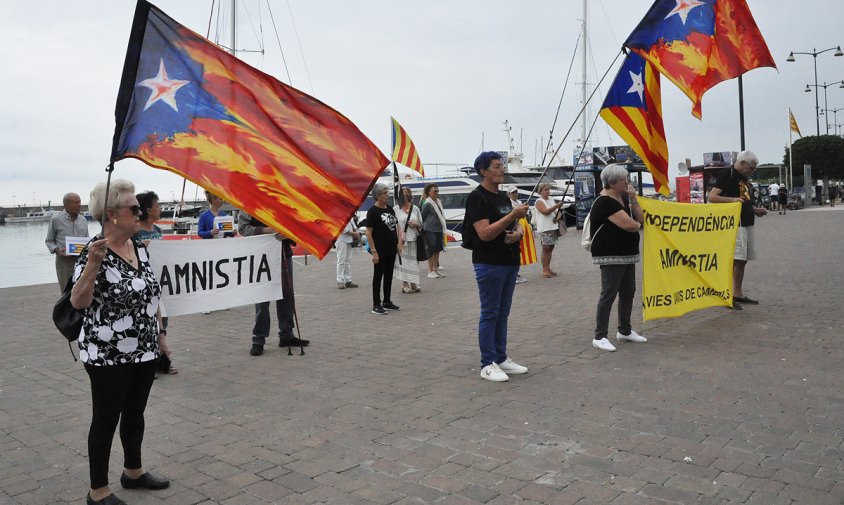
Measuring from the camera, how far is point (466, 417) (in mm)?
5012

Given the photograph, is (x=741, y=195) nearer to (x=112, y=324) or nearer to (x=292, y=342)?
(x=292, y=342)

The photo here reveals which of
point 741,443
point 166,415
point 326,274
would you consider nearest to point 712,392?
point 741,443

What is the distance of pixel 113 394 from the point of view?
142 inches

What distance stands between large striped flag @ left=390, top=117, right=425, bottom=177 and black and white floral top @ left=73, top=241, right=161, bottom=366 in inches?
750

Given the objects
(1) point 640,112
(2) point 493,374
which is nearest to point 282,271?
(2) point 493,374

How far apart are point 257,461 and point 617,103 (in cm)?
544

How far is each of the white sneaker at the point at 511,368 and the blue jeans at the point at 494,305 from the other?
0.13 feet

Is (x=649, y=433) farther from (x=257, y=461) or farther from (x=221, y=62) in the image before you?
(x=221, y=62)

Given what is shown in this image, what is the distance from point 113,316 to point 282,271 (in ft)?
12.4

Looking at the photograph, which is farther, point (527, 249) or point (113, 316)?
point (527, 249)

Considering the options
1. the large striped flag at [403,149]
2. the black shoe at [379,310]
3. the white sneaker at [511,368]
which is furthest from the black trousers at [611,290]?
the large striped flag at [403,149]

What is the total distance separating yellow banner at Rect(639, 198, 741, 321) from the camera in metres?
7.42

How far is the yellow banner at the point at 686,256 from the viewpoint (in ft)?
24.3

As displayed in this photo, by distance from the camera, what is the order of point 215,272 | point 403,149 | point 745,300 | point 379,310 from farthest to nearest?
point 403,149, point 379,310, point 745,300, point 215,272
